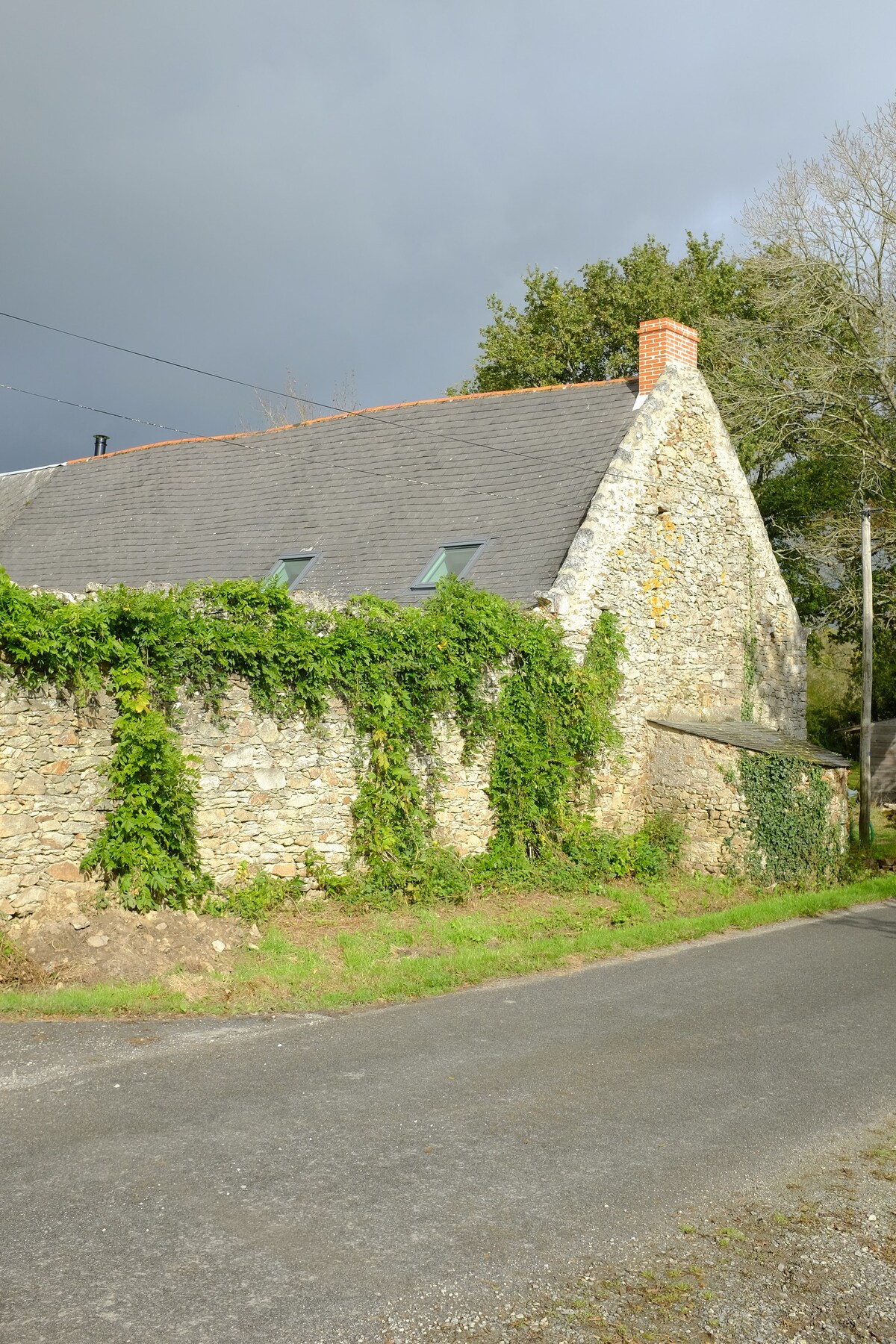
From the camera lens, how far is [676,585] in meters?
16.8

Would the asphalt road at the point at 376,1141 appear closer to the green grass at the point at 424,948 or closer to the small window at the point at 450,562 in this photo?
the green grass at the point at 424,948

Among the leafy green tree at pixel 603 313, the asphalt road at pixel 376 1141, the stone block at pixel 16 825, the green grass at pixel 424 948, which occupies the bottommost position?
the asphalt road at pixel 376 1141

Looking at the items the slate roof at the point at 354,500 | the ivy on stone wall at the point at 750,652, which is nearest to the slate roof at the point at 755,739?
the ivy on stone wall at the point at 750,652

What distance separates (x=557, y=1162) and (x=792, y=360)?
85.4ft

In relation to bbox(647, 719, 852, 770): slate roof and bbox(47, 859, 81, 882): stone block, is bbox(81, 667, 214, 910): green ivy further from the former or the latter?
bbox(647, 719, 852, 770): slate roof

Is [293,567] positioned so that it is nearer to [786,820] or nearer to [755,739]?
[755,739]

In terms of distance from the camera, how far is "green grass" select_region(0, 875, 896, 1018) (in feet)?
27.9

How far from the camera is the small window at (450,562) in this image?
1573cm

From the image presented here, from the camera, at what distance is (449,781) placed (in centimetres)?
1320

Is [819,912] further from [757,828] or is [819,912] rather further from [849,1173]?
[849,1173]

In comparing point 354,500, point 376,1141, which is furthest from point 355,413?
point 376,1141

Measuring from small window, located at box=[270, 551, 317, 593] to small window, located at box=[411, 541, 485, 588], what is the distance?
7.46 feet

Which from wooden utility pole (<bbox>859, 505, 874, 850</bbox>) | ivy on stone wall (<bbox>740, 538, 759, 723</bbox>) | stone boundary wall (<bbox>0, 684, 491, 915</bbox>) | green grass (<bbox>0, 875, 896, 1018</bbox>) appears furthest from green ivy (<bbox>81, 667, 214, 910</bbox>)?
wooden utility pole (<bbox>859, 505, 874, 850</bbox>)

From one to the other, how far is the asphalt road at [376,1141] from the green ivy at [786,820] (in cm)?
575
